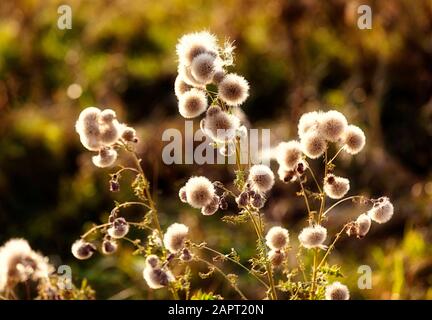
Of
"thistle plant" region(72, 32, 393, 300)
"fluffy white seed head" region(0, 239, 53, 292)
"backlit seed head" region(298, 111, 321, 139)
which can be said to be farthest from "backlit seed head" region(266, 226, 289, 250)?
"fluffy white seed head" region(0, 239, 53, 292)

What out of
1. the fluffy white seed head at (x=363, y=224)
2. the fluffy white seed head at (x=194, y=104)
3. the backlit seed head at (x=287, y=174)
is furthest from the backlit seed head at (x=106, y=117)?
the fluffy white seed head at (x=363, y=224)

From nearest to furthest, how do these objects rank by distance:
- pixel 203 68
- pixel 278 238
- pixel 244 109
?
pixel 203 68 → pixel 278 238 → pixel 244 109

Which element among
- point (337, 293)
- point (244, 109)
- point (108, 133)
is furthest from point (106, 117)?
point (244, 109)

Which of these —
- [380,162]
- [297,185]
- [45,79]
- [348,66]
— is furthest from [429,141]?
[45,79]

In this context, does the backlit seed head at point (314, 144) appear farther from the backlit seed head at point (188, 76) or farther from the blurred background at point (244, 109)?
the blurred background at point (244, 109)

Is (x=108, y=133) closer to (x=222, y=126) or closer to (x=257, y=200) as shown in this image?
(x=222, y=126)

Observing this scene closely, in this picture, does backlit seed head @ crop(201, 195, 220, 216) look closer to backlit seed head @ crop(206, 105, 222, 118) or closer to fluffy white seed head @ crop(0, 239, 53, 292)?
backlit seed head @ crop(206, 105, 222, 118)
